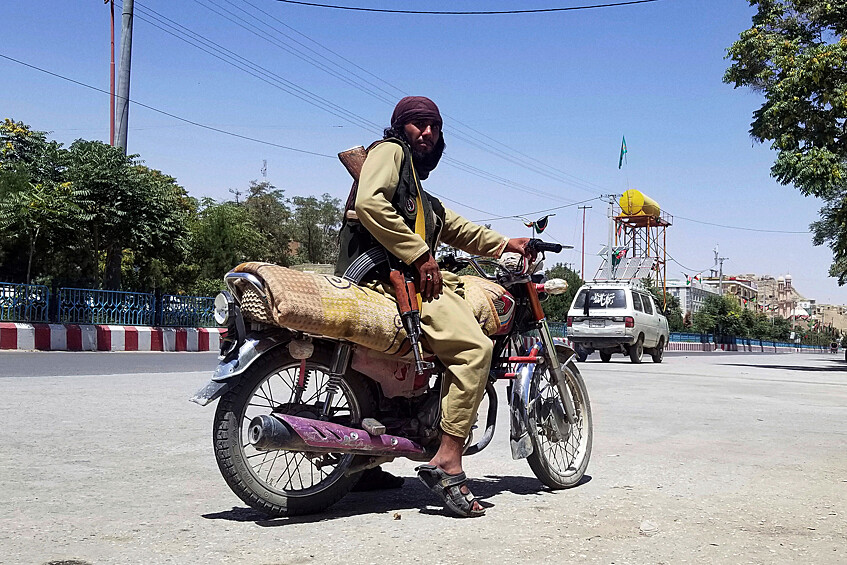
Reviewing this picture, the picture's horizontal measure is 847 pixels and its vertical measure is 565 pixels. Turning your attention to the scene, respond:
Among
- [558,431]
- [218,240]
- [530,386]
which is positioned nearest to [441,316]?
[530,386]

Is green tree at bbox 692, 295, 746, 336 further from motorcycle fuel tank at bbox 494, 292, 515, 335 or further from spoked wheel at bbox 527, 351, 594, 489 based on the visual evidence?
motorcycle fuel tank at bbox 494, 292, 515, 335

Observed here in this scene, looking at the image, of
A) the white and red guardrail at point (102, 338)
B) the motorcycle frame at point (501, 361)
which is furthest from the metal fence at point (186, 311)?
the motorcycle frame at point (501, 361)

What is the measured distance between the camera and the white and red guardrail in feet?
60.0

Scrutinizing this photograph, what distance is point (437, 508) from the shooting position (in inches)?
165

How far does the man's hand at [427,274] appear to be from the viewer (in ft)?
12.9

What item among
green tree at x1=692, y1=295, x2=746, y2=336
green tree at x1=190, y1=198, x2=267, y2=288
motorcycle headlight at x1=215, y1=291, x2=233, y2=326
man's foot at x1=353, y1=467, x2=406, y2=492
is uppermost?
green tree at x1=190, y1=198, x2=267, y2=288

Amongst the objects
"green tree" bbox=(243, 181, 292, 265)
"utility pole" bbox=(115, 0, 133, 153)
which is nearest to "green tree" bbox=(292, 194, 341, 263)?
"green tree" bbox=(243, 181, 292, 265)

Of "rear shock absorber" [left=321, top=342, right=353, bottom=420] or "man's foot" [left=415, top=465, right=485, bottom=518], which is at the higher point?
"rear shock absorber" [left=321, top=342, right=353, bottom=420]

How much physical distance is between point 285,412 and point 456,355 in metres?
0.80

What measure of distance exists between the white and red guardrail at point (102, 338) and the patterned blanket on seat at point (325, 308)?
13.0 meters

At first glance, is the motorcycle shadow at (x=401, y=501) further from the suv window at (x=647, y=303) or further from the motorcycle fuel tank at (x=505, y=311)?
the suv window at (x=647, y=303)

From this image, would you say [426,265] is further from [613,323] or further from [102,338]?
[613,323]

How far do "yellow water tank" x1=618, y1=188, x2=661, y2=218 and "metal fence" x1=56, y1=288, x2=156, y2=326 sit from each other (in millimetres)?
46941

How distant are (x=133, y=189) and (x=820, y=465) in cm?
1991
